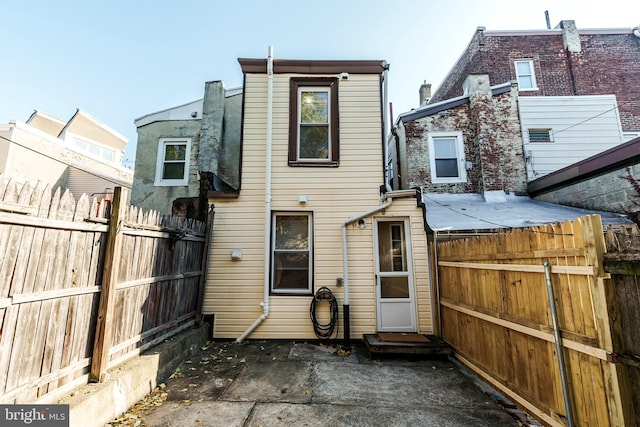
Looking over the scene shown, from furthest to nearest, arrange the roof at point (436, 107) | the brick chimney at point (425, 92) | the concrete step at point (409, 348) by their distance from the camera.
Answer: the brick chimney at point (425, 92) → the roof at point (436, 107) → the concrete step at point (409, 348)

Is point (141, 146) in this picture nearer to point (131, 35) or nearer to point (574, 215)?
point (131, 35)

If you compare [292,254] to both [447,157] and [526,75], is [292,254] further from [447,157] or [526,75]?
[526,75]

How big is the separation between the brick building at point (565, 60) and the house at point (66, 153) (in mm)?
15016

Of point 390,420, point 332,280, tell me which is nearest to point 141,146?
point 332,280

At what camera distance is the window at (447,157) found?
8.48 meters

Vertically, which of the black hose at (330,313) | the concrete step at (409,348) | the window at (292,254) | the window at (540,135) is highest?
the window at (540,135)

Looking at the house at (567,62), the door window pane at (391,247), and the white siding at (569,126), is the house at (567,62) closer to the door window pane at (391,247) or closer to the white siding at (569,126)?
the white siding at (569,126)

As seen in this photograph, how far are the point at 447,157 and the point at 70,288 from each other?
8.99 m

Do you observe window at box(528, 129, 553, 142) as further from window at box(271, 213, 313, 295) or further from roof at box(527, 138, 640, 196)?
window at box(271, 213, 313, 295)

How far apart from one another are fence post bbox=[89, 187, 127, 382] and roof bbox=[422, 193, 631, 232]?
536 centimetres

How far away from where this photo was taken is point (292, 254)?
6.05 m

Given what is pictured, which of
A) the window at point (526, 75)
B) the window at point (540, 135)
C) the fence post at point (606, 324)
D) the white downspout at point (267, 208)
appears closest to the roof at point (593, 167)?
the window at point (540, 135)

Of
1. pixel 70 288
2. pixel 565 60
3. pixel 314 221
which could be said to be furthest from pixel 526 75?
pixel 70 288

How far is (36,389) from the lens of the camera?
7.79 ft
